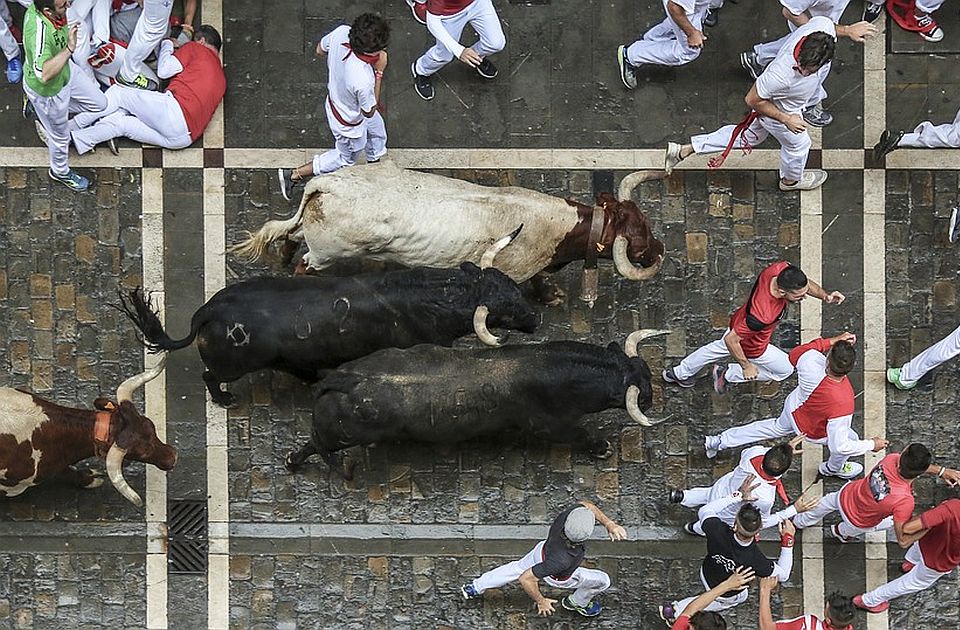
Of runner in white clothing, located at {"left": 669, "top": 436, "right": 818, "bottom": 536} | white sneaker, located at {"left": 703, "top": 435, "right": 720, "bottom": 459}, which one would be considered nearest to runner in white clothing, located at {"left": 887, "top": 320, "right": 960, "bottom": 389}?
runner in white clothing, located at {"left": 669, "top": 436, "right": 818, "bottom": 536}

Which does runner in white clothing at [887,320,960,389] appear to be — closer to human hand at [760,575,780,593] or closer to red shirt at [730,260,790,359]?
red shirt at [730,260,790,359]

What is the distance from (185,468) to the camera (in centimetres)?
1259

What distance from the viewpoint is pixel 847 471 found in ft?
40.5

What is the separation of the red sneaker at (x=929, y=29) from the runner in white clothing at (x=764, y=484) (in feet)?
16.2

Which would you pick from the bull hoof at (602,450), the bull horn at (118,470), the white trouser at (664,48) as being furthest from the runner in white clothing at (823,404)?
the bull horn at (118,470)

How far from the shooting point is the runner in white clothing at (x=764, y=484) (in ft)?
33.7

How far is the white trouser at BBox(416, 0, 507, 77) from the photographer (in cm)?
1206

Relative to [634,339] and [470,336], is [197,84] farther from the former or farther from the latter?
[634,339]

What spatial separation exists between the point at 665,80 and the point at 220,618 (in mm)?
7464

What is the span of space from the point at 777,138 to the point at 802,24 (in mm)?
1129

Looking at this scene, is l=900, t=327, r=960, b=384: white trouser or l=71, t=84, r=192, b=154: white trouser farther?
l=71, t=84, r=192, b=154: white trouser

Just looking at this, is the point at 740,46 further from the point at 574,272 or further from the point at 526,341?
the point at 526,341

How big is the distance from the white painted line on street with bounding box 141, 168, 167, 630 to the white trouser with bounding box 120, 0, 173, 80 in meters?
1.09

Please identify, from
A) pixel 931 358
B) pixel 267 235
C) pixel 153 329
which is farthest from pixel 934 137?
pixel 153 329
